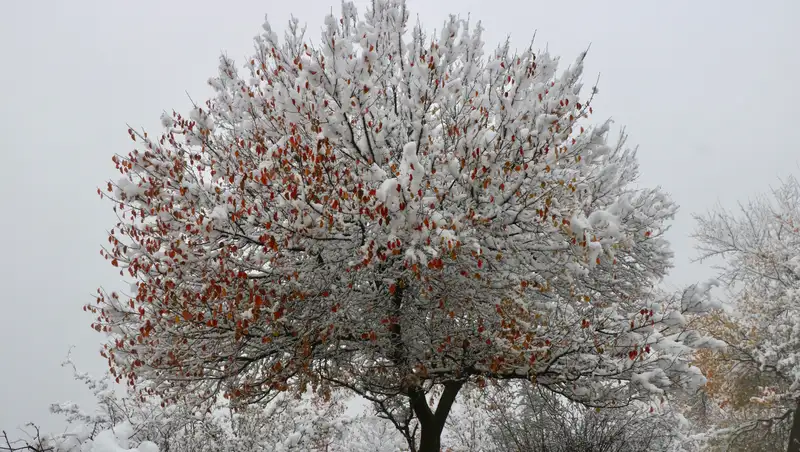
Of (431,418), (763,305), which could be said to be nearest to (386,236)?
(431,418)

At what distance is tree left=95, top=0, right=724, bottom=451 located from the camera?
4.47 metres

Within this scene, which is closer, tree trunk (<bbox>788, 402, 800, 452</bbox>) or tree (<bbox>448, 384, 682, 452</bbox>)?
tree (<bbox>448, 384, 682, 452</bbox>)

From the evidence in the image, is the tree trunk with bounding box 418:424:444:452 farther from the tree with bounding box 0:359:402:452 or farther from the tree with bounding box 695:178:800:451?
the tree with bounding box 695:178:800:451

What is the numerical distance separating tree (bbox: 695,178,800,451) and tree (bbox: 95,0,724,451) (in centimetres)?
602

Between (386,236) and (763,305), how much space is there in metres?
10.3

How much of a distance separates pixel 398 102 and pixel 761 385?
1148 cm

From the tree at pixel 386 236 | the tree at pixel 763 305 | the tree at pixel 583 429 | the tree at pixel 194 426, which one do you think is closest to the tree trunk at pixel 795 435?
the tree at pixel 763 305

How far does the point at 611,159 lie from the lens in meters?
7.96

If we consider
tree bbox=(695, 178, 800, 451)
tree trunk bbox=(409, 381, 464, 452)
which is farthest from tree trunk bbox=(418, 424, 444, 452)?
tree bbox=(695, 178, 800, 451)

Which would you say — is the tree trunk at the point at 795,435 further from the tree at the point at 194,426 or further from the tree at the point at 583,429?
the tree at the point at 194,426

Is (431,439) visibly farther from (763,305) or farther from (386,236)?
(763,305)

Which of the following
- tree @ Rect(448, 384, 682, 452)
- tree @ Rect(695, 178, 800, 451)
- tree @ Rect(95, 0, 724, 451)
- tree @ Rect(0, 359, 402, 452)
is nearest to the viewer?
tree @ Rect(95, 0, 724, 451)

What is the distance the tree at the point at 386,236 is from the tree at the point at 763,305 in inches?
237

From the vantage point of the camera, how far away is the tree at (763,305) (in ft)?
32.6
